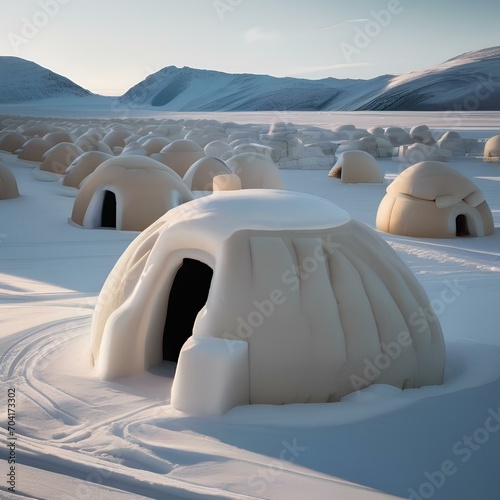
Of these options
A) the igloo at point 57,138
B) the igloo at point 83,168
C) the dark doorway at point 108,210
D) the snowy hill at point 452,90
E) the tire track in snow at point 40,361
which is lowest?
the tire track in snow at point 40,361

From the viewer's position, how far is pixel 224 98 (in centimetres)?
14988

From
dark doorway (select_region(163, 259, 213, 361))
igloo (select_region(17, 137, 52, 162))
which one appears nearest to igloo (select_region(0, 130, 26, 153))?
igloo (select_region(17, 137, 52, 162))

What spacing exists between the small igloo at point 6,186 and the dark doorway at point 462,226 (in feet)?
35.5

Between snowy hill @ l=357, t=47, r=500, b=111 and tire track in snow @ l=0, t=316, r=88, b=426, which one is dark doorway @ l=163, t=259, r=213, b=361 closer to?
tire track in snow @ l=0, t=316, r=88, b=426

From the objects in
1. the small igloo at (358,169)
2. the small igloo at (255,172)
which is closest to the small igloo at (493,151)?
the small igloo at (358,169)

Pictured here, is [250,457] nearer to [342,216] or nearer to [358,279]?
[358,279]

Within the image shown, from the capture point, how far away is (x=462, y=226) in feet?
41.7

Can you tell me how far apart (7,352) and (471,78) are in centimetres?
9501

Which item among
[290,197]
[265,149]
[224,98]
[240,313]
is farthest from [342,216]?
[224,98]

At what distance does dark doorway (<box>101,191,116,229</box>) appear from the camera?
43.9 feet

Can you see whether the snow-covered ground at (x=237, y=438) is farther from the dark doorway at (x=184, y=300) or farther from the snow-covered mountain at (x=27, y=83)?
the snow-covered mountain at (x=27, y=83)

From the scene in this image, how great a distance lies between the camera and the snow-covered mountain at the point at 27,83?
467ft

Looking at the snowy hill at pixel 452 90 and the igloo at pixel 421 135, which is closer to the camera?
the igloo at pixel 421 135

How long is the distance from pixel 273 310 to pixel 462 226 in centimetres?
903
